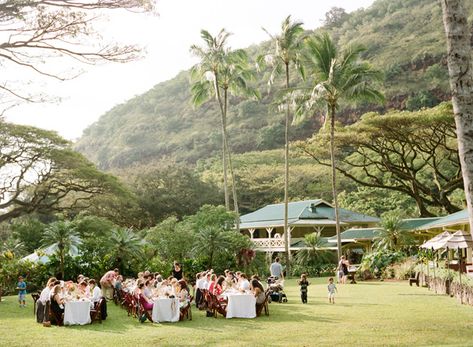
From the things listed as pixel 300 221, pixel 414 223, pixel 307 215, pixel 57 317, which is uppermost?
pixel 307 215

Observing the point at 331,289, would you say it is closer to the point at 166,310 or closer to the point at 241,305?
the point at 241,305

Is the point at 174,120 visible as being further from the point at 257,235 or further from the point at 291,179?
the point at 257,235

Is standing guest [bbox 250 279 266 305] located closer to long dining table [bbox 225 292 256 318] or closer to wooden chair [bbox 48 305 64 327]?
long dining table [bbox 225 292 256 318]

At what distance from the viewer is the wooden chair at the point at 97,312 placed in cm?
1478

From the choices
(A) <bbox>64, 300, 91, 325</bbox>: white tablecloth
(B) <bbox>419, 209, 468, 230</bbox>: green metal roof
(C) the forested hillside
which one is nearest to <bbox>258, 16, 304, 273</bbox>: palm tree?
(B) <bbox>419, 209, 468, 230</bbox>: green metal roof

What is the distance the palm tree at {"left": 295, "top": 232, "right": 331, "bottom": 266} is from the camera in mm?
35975

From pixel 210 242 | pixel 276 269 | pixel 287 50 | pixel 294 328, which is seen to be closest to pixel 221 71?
pixel 287 50

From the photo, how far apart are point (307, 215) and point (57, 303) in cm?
2833

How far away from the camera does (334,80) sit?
3147 cm

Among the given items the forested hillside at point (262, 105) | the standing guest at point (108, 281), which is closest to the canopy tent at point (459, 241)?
the standing guest at point (108, 281)

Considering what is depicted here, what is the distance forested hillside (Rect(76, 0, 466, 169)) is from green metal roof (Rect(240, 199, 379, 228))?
2713 centimetres

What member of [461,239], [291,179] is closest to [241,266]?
[461,239]

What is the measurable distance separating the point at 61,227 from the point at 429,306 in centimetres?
1447

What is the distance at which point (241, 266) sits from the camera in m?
27.9
